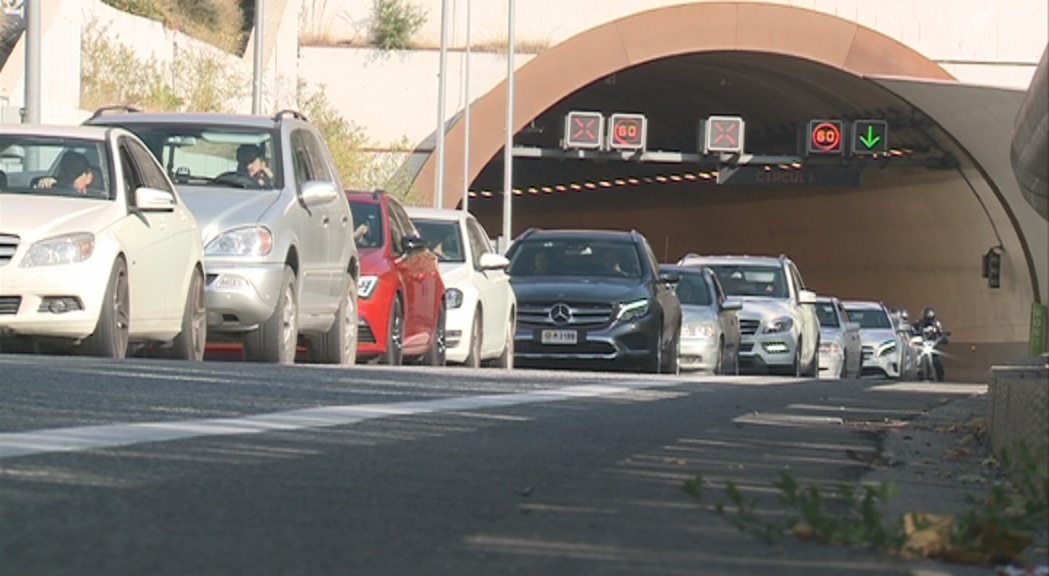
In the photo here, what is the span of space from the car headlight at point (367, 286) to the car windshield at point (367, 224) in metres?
0.75

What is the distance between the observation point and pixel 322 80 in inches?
2153

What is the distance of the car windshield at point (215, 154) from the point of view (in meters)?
17.5

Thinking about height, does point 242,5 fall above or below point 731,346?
above

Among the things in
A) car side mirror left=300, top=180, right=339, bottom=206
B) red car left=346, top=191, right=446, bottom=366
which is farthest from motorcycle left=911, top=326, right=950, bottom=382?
car side mirror left=300, top=180, right=339, bottom=206

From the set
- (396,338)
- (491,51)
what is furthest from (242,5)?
(396,338)

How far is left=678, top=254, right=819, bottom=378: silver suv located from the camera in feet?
104

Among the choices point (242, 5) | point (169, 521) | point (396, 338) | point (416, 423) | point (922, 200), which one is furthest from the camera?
point (922, 200)

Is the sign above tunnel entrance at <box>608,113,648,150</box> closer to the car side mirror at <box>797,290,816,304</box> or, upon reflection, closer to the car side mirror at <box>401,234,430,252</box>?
the car side mirror at <box>797,290,816,304</box>

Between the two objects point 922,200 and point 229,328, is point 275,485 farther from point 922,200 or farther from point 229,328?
point 922,200

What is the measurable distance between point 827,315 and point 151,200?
25.6 metres

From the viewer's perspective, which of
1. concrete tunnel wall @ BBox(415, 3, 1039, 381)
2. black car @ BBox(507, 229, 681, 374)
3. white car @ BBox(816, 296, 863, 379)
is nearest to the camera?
black car @ BBox(507, 229, 681, 374)

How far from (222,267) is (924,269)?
5038 cm

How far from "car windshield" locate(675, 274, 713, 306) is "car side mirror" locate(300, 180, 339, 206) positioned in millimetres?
11974

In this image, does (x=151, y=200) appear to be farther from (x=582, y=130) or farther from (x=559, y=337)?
(x=582, y=130)
